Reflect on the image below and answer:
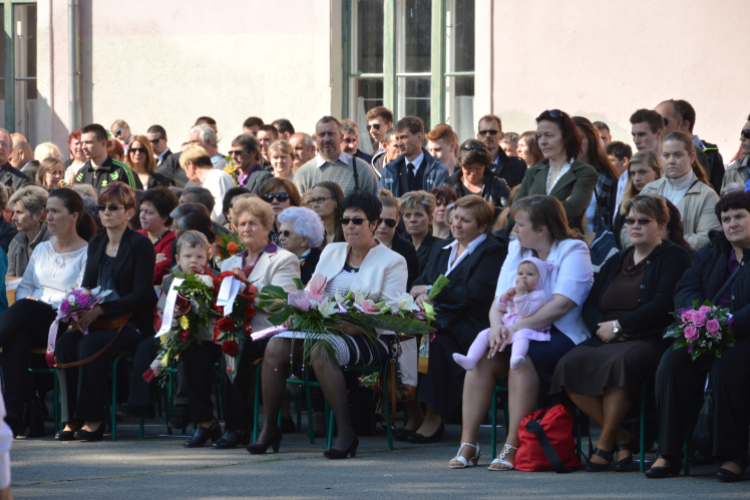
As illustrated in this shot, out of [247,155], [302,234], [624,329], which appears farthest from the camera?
[247,155]

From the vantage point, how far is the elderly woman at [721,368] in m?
6.08

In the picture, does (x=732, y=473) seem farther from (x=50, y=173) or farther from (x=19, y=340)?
(x=50, y=173)

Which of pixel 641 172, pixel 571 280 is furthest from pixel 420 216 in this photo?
pixel 571 280

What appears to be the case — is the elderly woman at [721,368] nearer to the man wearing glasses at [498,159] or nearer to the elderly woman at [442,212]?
the elderly woman at [442,212]

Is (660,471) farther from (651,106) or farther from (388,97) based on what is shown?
(388,97)

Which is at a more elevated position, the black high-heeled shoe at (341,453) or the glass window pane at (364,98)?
the glass window pane at (364,98)

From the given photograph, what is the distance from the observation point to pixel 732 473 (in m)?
6.07

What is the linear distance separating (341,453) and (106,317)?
2136 millimetres

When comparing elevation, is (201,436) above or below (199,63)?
below

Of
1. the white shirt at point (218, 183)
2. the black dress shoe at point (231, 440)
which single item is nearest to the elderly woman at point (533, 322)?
the black dress shoe at point (231, 440)

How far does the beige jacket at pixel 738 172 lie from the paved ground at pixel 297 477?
2.84 meters

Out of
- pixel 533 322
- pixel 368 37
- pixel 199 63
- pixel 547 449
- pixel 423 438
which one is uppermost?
pixel 368 37

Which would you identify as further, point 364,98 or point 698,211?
point 364,98

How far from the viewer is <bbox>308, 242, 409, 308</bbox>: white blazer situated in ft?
23.7
